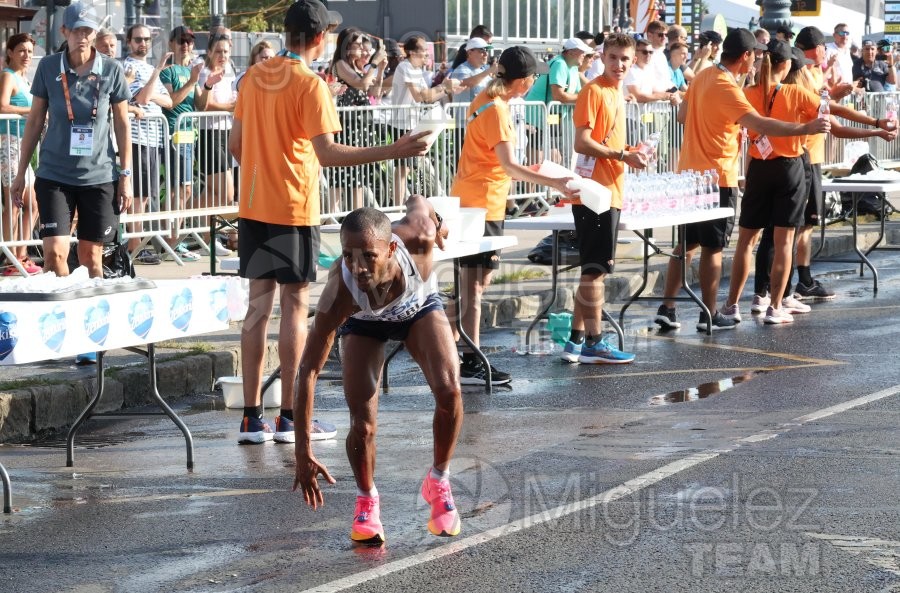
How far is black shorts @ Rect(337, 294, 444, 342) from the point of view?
19.7 ft

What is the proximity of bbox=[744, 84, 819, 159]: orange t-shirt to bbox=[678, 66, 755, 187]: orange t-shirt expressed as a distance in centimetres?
23

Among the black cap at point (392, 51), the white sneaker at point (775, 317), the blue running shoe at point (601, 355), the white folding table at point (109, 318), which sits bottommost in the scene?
the blue running shoe at point (601, 355)

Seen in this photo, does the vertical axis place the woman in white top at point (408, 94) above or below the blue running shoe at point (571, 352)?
above

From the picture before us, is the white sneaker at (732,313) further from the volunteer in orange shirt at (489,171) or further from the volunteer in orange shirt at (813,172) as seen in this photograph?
the volunteer in orange shirt at (489,171)

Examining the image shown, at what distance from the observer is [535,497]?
A: 6.56 meters

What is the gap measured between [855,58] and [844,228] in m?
7.95

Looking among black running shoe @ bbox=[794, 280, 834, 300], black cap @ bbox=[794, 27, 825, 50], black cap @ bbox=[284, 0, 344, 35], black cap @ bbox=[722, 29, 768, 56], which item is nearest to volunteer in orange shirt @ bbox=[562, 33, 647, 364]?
black cap @ bbox=[722, 29, 768, 56]

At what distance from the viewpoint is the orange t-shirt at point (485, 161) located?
937cm

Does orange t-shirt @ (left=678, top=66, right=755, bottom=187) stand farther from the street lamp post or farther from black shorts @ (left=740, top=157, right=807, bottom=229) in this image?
the street lamp post

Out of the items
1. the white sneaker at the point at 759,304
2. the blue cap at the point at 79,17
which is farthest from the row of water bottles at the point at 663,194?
the blue cap at the point at 79,17

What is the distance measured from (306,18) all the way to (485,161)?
2.08 metres

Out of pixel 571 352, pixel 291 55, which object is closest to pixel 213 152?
pixel 571 352

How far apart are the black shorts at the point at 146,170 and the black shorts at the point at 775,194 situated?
482 centimetres

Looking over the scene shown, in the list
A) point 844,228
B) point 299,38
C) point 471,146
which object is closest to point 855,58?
point 844,228
